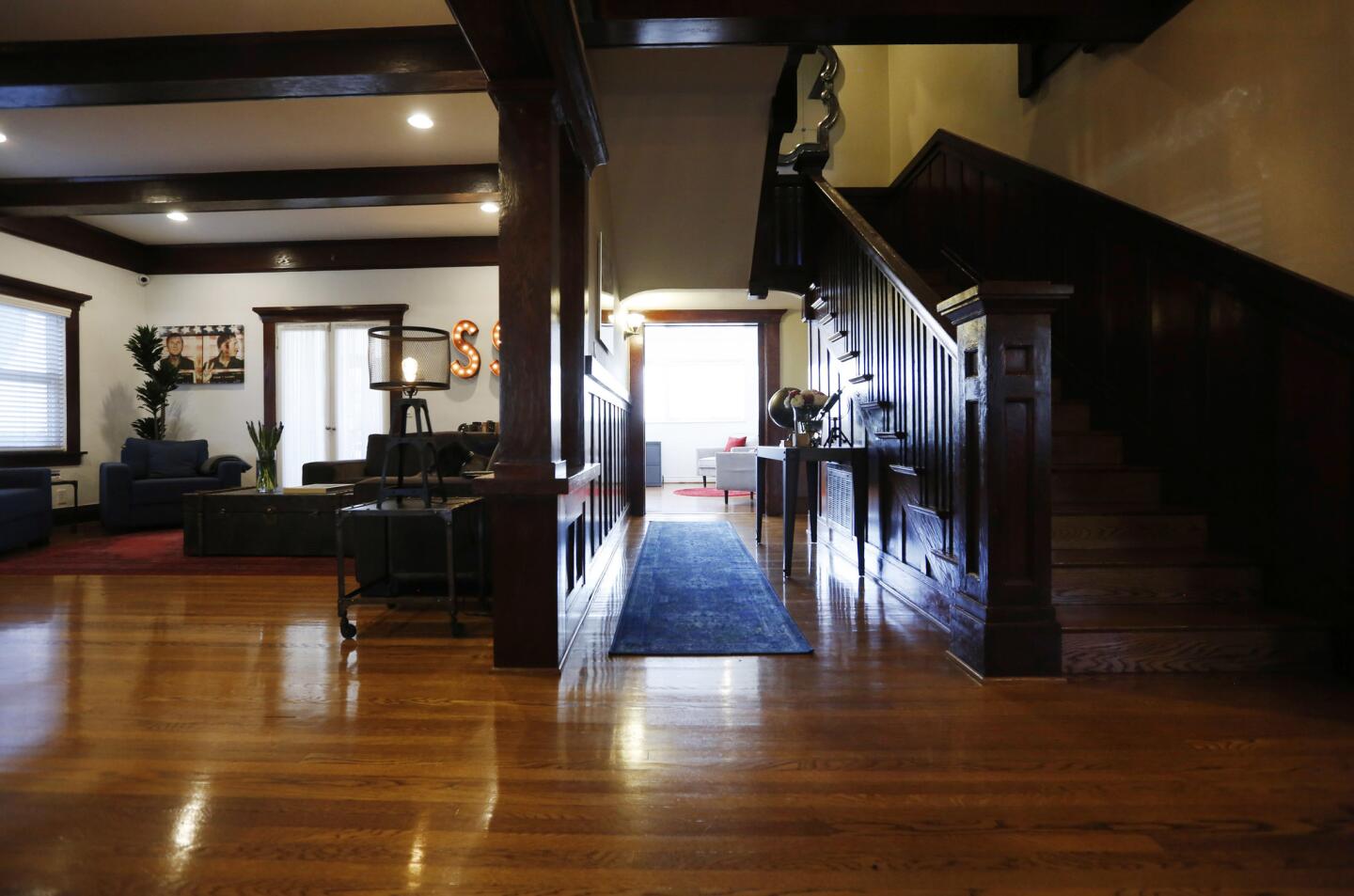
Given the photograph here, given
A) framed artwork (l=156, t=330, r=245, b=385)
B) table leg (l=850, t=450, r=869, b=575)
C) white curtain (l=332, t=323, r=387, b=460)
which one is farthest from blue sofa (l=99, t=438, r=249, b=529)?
table leg (l=850, t=450, r=869, b=575)

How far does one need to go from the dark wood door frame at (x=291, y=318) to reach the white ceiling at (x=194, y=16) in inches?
163

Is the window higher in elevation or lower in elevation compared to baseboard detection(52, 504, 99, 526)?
higher

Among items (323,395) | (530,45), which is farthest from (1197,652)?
(323,395)

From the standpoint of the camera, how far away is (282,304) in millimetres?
7703

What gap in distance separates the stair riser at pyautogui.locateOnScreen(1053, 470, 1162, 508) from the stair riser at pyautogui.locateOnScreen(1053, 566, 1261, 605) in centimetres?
45

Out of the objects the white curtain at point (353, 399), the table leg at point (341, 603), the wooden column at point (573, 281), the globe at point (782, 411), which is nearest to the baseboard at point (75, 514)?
the white curtain at point (353, 399)

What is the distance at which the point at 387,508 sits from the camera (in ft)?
8.99

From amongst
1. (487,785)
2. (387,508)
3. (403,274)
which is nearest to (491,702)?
(487,785)

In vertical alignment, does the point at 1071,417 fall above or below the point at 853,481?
above

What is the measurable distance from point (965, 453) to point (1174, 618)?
0.92 meters

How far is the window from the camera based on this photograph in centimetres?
629

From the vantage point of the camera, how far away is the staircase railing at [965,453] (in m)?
2.25

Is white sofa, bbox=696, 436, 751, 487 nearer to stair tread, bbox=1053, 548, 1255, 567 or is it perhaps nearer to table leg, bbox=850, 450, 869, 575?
table leg, bbox=850, 450, 869, 575

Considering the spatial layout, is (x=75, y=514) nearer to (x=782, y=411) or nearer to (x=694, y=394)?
(x=782, y=411)
